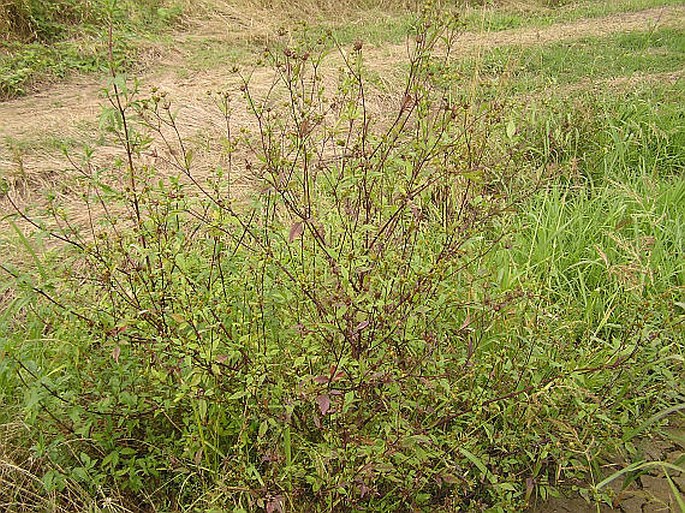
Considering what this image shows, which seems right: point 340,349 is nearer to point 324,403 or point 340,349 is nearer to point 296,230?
point 324,403

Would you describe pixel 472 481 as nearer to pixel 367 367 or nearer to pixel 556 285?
pixel 367 367

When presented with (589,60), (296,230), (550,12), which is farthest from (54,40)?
(550,12)

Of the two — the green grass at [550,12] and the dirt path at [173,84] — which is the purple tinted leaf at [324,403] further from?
the green grass at [550,12]

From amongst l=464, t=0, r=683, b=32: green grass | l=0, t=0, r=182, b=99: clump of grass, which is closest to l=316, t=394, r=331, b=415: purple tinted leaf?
l=0, t=0, r=182, b=99: clump of grass

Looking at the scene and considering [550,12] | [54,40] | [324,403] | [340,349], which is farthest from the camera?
[550,12]

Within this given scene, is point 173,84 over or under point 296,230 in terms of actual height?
under

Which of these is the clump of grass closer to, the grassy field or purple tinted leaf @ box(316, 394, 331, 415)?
the grassy field

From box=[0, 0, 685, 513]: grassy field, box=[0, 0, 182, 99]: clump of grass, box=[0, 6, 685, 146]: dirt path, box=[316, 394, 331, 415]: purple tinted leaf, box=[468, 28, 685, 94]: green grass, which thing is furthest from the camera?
box=[468, 28, 685, 94]: green grass

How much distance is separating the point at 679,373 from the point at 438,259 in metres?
1.39

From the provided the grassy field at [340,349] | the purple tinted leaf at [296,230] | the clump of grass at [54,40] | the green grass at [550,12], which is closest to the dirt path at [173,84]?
the clump of grass at [54,40]

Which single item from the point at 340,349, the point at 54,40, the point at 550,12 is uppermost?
the point at 54,40

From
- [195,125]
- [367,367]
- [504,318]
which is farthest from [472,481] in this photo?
[195,125]

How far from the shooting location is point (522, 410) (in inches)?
86.0

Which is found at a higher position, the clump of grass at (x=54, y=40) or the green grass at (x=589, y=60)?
the clump of grass at (x=54, y=40)
